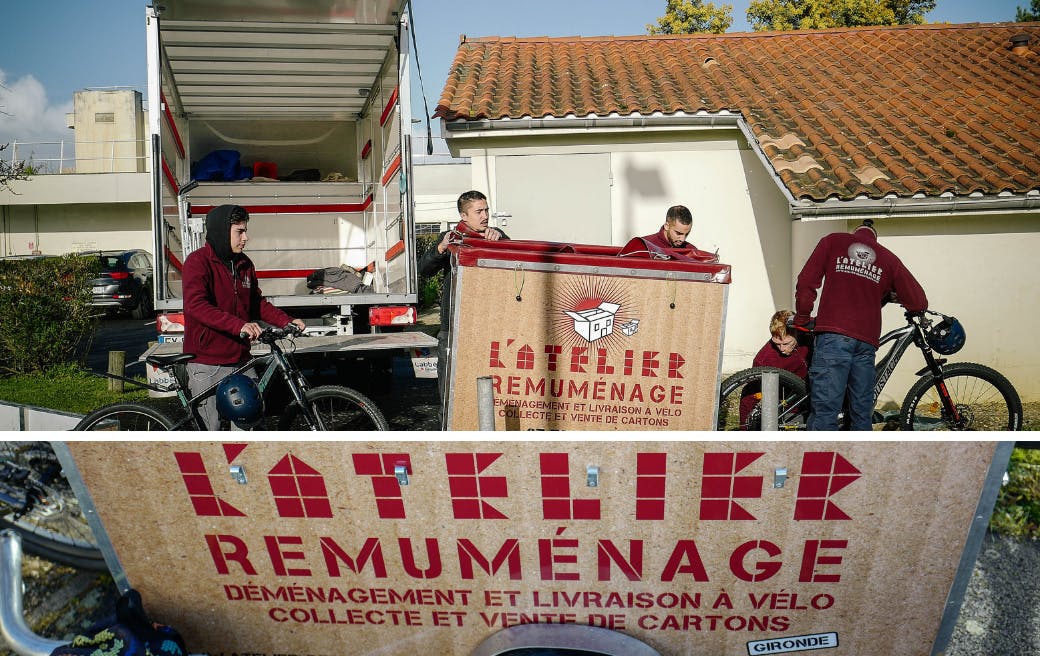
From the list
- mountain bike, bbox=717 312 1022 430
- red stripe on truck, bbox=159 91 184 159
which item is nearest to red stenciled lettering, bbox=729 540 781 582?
mountain bike, bbox=717 312 1022 430

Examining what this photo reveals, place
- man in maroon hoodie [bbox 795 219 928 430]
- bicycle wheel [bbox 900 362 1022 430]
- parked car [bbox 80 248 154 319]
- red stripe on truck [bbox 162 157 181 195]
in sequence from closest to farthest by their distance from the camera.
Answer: man in maroon hoodie [bbox 795 219 928 430], bicycle wheel [bbox 900 362 1022 430], red stripe on truck [bbox 162 157 181 195], parked car [bbox 80 248 154 319]

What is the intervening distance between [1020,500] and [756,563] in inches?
30.1

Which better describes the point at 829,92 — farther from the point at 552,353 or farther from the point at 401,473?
the point at 401,473

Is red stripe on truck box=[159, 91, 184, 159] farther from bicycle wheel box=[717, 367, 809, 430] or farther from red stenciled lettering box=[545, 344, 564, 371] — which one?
bicycle wheel box=[717, 367, 809, 430]

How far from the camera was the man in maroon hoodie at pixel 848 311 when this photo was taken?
507 centimetres

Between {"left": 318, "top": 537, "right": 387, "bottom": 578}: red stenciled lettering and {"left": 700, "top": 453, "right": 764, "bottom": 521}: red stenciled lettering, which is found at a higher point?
{"left": 700, "top": 453, "right": 764, "bottom": 521}: red stenciled lettering

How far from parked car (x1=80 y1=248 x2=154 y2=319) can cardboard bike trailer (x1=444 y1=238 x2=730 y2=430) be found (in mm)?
17269

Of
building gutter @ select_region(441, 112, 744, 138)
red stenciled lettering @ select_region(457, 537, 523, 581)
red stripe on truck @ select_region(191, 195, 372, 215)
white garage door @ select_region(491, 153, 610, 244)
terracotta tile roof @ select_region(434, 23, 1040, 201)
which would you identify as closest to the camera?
red stenciled lettering @ select_region(457, 537, 523, 581)

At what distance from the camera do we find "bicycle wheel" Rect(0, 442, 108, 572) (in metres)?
2.81

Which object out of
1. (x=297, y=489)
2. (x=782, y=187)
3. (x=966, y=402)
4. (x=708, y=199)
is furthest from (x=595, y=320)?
(x=708, y=199)

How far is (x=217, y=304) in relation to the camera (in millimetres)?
4699

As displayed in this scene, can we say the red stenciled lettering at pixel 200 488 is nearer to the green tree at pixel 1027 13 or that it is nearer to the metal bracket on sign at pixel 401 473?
the metal bracket on sign at pixel 401 473

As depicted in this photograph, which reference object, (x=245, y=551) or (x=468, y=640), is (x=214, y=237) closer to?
(x=245, y=551)

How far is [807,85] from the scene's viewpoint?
1155cm
